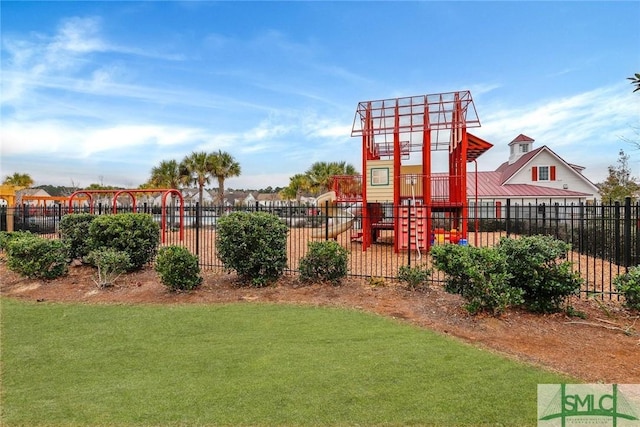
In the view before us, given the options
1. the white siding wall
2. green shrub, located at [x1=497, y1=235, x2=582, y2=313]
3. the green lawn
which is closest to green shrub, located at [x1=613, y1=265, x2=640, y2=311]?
green shrub, located at [x1=497, y1=235, x2=582, y2=313]

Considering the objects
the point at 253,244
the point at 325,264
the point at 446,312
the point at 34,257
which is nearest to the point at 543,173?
the point at 325,264

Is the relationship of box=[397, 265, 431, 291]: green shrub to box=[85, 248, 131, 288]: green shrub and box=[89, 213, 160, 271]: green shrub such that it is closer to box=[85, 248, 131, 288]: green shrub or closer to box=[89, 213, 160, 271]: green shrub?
box=[85, 248, 131, 288]: green shrub

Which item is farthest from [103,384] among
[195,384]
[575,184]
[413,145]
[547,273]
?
[575,184]

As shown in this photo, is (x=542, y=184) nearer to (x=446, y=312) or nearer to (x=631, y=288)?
(x=631, y=288)

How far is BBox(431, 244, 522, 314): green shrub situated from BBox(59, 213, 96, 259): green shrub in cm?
938

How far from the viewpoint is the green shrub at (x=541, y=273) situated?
20.4ft

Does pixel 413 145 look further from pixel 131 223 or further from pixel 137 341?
pixel 137 341

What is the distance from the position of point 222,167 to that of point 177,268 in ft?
97.3

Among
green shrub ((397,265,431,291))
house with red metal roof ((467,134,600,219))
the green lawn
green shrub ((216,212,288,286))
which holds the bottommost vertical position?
the green lawn

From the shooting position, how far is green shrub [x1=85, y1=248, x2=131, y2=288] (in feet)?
29.7

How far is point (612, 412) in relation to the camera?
355 cm

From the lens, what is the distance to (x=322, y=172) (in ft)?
147

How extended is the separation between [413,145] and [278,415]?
12.8 metres

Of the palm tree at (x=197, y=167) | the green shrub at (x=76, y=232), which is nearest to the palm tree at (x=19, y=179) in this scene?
the palm tree at (x=197, y=167)
